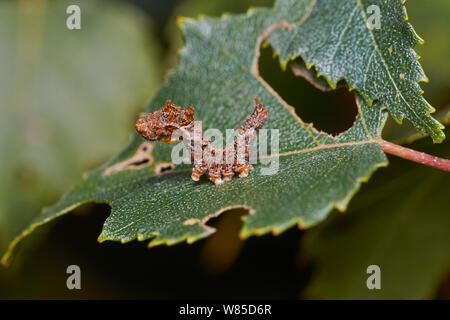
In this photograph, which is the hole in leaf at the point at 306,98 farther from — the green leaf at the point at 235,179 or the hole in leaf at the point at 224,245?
the hole in leaf at the point at 224,245

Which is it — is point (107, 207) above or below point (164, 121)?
below

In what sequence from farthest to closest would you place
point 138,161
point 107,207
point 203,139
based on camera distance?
point 107,207, point 138,161, point 203,139

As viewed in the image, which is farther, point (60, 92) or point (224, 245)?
point (60, 92)

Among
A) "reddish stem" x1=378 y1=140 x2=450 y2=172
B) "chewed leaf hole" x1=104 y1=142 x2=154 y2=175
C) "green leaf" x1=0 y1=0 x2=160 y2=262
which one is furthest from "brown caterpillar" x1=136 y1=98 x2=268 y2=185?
"green leaf" x1=0 y1=0 x2=160 y2=262

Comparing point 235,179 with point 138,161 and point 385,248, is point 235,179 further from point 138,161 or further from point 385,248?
point 385,248

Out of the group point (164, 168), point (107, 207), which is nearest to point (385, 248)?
point (164, 168)

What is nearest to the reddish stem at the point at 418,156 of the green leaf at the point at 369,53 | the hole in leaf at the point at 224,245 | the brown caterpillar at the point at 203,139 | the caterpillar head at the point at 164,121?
the green leaf at the point at 369,53

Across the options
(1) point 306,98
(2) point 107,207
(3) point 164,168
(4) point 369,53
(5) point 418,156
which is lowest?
(2) point 107,207
